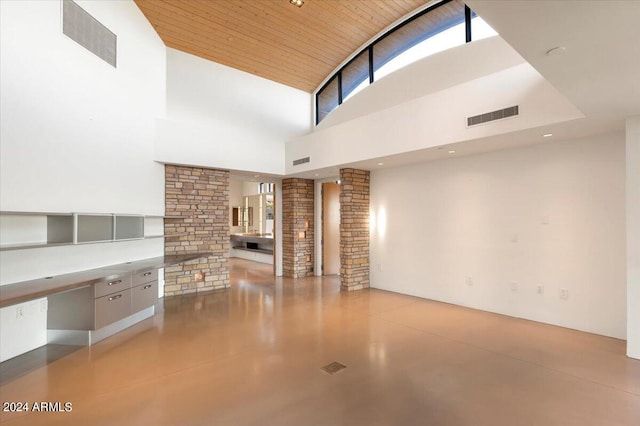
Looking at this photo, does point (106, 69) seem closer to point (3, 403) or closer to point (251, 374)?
point (3, 403)

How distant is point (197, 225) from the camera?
6426 millimetres

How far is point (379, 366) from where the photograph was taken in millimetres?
Result: 3164

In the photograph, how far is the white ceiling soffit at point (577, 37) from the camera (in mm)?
1583

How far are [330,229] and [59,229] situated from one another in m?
5.86

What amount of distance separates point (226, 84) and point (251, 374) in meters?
6.09

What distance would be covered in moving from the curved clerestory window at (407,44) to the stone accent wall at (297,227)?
6.78 ft

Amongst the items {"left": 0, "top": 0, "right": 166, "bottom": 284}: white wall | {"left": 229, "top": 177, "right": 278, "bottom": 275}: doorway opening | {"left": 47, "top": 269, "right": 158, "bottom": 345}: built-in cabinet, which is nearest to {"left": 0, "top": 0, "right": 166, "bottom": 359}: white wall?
{"left": 0, "top": 0, "right": 166, "bottom": 284}: white wall

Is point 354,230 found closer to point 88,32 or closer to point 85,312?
point 85,312

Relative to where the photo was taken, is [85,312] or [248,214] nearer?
[85,312]

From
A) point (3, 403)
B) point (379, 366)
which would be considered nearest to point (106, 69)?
point (3, 403)

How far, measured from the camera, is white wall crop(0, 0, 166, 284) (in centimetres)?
335

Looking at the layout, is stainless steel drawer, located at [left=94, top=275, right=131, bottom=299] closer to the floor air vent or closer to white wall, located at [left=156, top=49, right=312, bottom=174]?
white wall, located at [left=156, top=49, right=312, bottom=174]

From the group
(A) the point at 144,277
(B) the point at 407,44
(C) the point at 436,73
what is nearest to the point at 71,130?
(A) the point at 144,277

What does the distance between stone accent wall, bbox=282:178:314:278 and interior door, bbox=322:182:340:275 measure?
1.16ft
